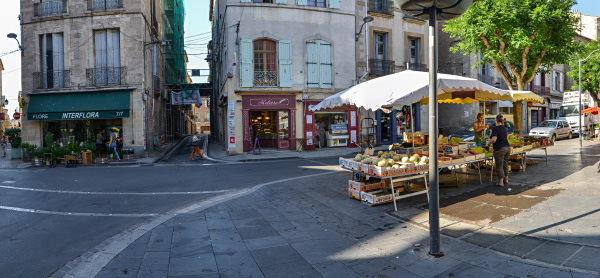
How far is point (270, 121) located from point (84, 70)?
10.6m

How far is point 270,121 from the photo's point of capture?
2220 cm

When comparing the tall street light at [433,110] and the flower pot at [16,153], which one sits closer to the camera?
the tall street light at [433,110]

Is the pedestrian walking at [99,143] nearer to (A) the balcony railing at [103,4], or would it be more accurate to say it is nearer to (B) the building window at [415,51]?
(A) the balcony railing at [103,4]

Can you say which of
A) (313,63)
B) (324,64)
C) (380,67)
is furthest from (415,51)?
(313,63)

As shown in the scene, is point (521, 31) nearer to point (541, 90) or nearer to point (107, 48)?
point (107, 48)

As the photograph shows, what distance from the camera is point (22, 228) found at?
6.00 metres

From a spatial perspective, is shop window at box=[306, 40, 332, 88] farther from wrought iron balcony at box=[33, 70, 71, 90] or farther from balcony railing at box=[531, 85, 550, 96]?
balcony railing at box=[531, 85, 550, 96]

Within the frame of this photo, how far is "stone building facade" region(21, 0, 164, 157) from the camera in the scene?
19.0 meters

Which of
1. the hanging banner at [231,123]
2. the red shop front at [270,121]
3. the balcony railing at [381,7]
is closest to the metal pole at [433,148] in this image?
the red shop front at [270,121]

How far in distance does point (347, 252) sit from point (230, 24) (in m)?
18.0

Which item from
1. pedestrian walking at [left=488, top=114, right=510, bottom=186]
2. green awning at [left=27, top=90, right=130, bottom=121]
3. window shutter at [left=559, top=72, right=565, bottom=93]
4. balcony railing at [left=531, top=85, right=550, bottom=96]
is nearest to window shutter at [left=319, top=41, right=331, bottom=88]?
green awning at [left=27, top=90, right=130, bottom=121]

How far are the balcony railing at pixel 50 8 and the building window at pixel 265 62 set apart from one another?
35.0ft

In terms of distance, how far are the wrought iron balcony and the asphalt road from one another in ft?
24.8

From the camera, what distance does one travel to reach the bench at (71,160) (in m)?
16.2
